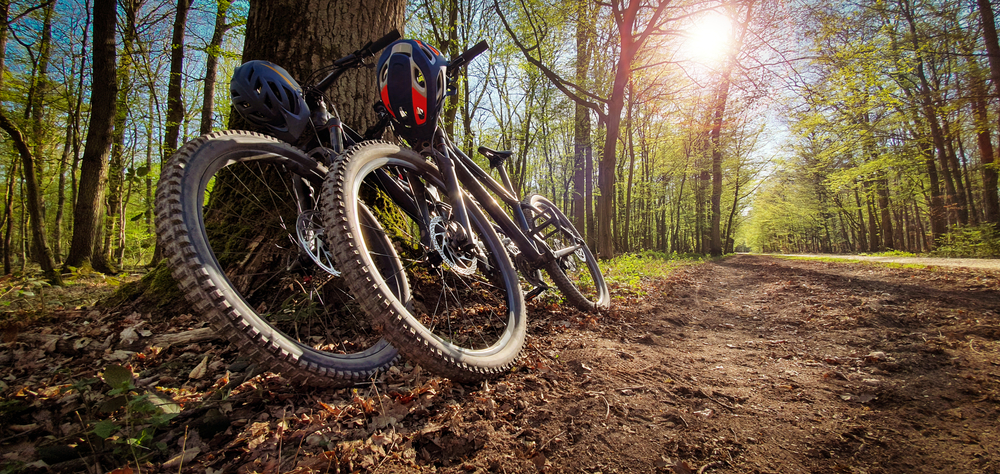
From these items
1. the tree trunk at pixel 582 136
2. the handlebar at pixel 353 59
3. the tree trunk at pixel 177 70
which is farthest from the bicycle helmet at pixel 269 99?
the tree trunk at pixel 582 136

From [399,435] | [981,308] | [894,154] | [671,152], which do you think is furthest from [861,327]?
[671,152]

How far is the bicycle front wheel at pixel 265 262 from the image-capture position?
1.37m

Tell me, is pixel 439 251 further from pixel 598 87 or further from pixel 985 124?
pixel 985 124

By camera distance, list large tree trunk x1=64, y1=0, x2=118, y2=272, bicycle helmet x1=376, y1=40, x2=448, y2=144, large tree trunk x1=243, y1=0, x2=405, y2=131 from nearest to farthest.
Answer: bicycle helmet x1=376, y1=40, x2=448, y2=144, large tree trunk x1=243, y1=0, x2=405, y2=131, large tree trunk x1=64, y1=0, x2=118, y2=272

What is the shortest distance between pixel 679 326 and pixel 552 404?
2.44 metres

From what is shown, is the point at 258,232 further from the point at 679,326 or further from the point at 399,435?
the point at 679,326

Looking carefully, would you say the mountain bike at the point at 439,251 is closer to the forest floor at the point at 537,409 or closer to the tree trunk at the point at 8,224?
the forest floor at the point at 537,409

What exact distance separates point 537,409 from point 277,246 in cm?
188

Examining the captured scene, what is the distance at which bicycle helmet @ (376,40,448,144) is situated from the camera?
2172 millimetres

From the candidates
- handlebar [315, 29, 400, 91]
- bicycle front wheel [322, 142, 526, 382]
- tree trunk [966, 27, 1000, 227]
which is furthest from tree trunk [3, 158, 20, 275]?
tree trunk [966, 27, 1000, 227]

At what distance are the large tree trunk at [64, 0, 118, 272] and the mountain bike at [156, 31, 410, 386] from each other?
5.89 metres

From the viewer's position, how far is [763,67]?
7926mm

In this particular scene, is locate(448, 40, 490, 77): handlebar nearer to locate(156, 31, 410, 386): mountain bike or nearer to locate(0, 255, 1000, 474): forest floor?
locate(156, 31, 410, 386): mountain bike

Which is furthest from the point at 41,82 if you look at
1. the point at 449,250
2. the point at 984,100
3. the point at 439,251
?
the point at 984,100
